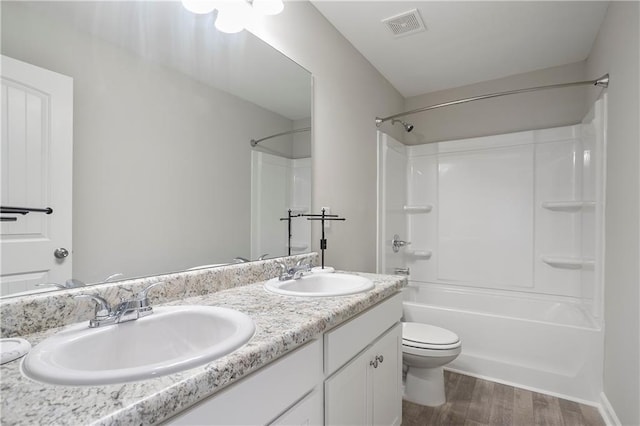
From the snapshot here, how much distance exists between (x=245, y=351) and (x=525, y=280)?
2953mm

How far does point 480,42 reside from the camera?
2.36 metres

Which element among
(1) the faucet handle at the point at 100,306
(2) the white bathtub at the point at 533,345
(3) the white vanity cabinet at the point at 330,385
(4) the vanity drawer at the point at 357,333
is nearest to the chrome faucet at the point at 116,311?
(1) the faucet handle at the point at 100,306

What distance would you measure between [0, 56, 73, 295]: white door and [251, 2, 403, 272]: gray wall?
99 centimetres

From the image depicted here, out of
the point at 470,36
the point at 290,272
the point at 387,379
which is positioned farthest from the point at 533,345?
the point at 470,36

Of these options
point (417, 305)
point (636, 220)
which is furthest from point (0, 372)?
point (417, 305)

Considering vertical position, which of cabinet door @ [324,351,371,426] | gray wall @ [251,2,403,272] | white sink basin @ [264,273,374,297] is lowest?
cabinet door @ [324,351,371,426]

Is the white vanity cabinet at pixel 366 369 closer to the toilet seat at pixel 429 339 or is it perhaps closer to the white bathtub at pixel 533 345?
the toilet seat at pixel 429 339

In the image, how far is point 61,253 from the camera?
2.90 feet

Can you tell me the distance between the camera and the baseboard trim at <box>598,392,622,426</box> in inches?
67.3

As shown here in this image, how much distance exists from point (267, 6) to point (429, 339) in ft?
6.78

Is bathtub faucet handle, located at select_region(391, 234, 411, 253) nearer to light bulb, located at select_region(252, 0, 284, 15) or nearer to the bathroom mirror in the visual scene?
the bathroom mirror

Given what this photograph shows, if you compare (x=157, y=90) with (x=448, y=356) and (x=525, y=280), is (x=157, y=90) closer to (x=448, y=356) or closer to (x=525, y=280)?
(x=448, y=356)

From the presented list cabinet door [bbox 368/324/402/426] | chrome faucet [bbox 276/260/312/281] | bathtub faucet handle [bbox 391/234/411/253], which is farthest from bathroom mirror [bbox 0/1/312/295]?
bathtub faucet handle [bbox 391/234/411/253]

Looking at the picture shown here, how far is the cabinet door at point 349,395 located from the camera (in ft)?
3.40
